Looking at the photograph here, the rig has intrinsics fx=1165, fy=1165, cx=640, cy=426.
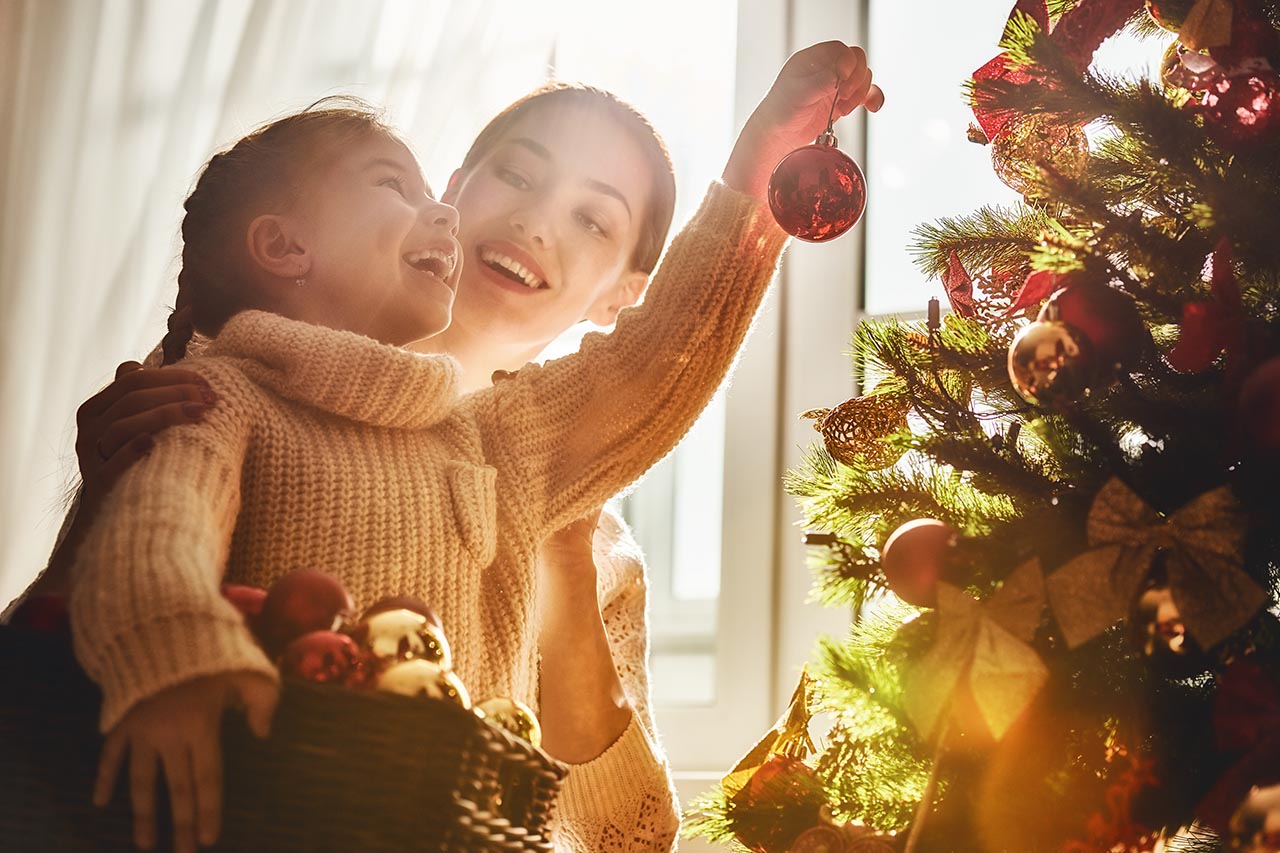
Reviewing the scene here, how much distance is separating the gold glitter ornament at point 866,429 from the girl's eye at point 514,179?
0.58 meters

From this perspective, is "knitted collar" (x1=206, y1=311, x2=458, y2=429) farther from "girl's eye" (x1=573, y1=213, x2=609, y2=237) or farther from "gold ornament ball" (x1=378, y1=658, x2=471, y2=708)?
"girl's eye" (x1=573, y1=213, x2=609, y2=237)

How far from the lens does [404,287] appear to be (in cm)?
110

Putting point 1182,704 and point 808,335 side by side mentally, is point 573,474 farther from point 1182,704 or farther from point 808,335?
point 808,335

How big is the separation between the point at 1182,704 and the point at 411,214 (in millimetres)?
781

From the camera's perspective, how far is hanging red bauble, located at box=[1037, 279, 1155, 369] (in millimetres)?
761

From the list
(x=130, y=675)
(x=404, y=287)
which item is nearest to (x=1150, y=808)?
(x=130, y=675)

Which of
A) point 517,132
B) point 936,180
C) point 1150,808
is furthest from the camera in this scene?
point 936,180

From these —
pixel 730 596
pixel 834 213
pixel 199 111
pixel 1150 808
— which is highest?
pixel 199 111

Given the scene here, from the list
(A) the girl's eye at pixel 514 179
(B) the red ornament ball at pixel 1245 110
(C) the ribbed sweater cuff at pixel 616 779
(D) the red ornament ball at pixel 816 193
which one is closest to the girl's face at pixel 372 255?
(A) the girl's eye at pixel 514 179

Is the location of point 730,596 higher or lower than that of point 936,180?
lower

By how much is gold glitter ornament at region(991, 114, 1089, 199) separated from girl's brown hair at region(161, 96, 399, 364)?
61cm

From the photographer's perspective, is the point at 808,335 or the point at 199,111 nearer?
the point at 808,335

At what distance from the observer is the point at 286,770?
58cm

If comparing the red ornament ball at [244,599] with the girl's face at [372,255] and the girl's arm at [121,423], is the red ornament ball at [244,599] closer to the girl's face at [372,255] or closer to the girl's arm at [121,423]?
the girl's arm at [121,423]
